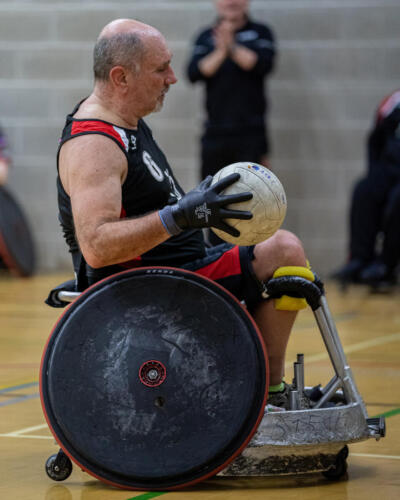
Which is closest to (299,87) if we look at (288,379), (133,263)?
(288,379)

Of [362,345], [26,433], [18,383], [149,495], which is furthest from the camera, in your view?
[362,345]

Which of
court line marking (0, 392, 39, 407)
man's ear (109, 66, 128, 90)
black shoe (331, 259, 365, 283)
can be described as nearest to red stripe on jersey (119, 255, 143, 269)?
man's ear (109, 66, 128, 90)

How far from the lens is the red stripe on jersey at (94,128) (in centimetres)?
285

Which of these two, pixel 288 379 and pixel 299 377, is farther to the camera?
pixel 288 379

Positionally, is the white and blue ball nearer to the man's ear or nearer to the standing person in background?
the man's ear

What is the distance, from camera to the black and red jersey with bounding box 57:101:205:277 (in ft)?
9.45

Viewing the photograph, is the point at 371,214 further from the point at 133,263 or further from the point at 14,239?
the point at 133,263

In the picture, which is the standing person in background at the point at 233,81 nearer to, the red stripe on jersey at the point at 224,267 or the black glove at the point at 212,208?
the red stripe on jersey at the point at 224,267

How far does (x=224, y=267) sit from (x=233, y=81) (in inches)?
226

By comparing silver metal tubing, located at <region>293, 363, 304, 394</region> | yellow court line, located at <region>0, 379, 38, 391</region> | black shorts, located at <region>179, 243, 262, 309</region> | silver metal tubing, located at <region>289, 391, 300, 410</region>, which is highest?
black shorts, located at <region>179, 243, 262, 309</region>

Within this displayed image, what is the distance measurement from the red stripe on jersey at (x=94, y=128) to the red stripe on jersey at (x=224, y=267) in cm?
43

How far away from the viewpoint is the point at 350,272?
26.0 ft

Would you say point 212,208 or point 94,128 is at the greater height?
point 94,128

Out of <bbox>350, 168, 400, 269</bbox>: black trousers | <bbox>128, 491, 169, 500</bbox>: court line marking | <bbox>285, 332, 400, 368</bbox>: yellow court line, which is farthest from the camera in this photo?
<bbox>350, 168, 400, 269</bbox>: black trousers
